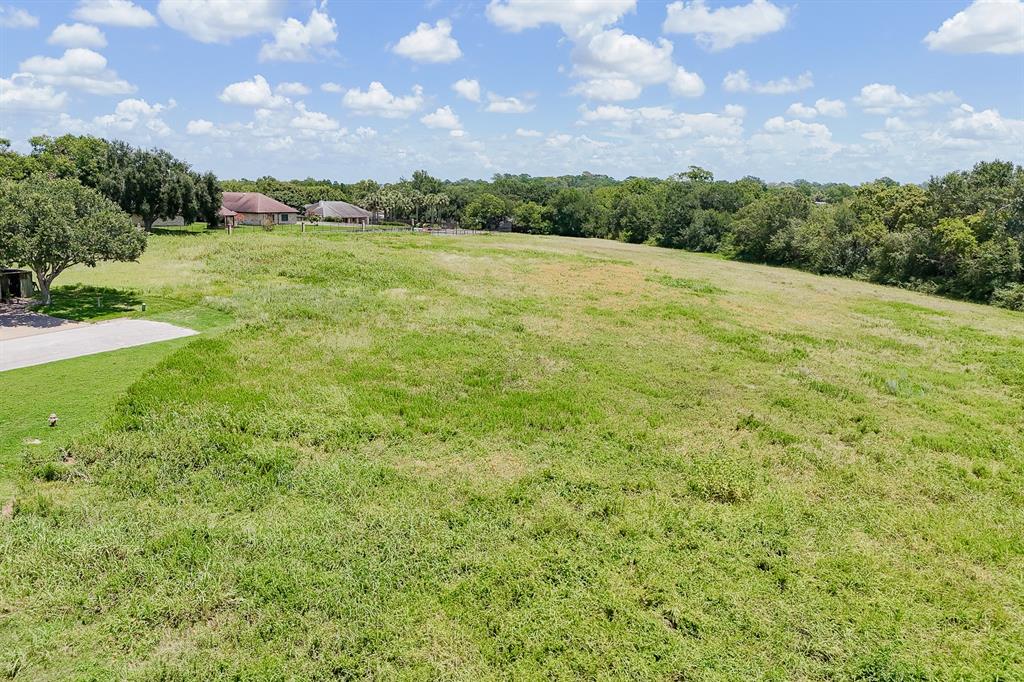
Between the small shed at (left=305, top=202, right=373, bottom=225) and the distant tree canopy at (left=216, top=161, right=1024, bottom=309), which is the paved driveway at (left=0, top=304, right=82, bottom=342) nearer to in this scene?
the distant tree canopy at (left=216, top=161, right=1024, bottom=309)

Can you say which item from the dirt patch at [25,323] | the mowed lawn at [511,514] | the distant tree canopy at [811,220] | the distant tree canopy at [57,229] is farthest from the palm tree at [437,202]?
the mowed lawn at [511,514]

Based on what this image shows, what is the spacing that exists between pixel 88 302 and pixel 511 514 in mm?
22746

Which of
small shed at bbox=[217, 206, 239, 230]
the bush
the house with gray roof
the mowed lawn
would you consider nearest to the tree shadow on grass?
the mowed lawn

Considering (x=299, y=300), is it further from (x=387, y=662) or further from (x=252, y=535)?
(x=387, y=662)

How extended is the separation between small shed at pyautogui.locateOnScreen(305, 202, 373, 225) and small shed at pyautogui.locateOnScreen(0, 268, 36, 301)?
62806 mm

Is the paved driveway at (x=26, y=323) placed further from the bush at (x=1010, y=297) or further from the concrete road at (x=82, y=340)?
the bush at (x=1010, y=297)

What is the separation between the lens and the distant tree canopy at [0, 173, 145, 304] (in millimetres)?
19766

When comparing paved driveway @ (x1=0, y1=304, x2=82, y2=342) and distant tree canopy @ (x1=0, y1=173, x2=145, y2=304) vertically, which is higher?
distant tree canopy @ (x1=0, y1=173, x2=145, y2=304)

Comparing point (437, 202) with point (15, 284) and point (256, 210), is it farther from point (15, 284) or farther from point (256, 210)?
point (15, 284)

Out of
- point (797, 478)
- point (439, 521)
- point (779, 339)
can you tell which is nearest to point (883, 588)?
point (797, 478)

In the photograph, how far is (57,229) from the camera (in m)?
20.0

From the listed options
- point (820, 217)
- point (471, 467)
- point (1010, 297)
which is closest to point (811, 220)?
point (820, 217)

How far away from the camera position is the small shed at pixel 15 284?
22.4 meters

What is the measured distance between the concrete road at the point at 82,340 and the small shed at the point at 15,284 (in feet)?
20.3
